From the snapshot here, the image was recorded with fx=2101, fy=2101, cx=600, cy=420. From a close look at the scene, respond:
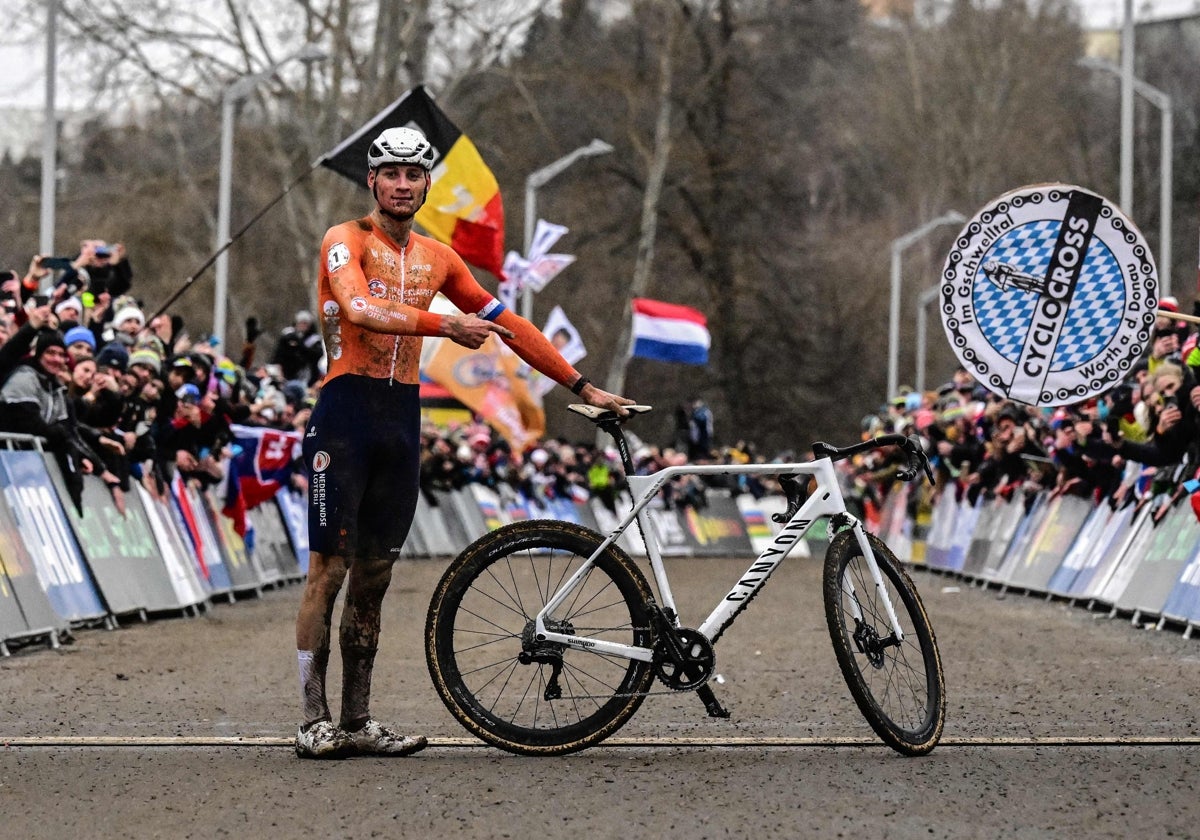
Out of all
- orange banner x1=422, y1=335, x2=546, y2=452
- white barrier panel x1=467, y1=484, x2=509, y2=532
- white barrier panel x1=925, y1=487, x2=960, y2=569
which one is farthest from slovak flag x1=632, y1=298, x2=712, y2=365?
white barrier panel x1=925, y1=487, x2=960, y2=569

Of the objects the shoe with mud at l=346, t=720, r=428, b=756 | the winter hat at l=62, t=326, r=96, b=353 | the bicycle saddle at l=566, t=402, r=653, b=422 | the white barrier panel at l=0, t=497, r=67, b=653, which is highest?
the bicycle saddle at l=566, t=402, r=653, b=422

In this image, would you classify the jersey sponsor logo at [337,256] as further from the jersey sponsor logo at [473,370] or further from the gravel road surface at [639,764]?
the jersey sponsor logo at [473,370]

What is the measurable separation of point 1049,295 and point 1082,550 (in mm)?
6999

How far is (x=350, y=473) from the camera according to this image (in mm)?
7559

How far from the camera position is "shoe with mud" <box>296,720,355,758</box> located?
24.3 feet

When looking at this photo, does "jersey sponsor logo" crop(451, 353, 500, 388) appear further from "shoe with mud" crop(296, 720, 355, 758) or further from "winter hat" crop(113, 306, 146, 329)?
"shoe with mud" crop(296, 720, 355, 758)

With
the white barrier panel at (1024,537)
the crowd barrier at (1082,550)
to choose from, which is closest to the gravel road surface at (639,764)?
the crowd barrier at (1082,550)

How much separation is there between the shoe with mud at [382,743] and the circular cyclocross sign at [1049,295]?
16.4 ft

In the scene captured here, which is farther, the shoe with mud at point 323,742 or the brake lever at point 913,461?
the brake lever at point 913,461

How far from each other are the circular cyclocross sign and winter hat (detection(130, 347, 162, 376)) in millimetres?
7389

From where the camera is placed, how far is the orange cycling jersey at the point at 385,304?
289 inches

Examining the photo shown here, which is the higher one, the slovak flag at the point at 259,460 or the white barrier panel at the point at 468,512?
the slovak flag at the point at 259,460

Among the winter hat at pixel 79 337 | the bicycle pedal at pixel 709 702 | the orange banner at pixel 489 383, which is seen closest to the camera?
the bicycle pedal at pixel 709 702

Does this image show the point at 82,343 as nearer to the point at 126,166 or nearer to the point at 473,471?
the point at 473,471
